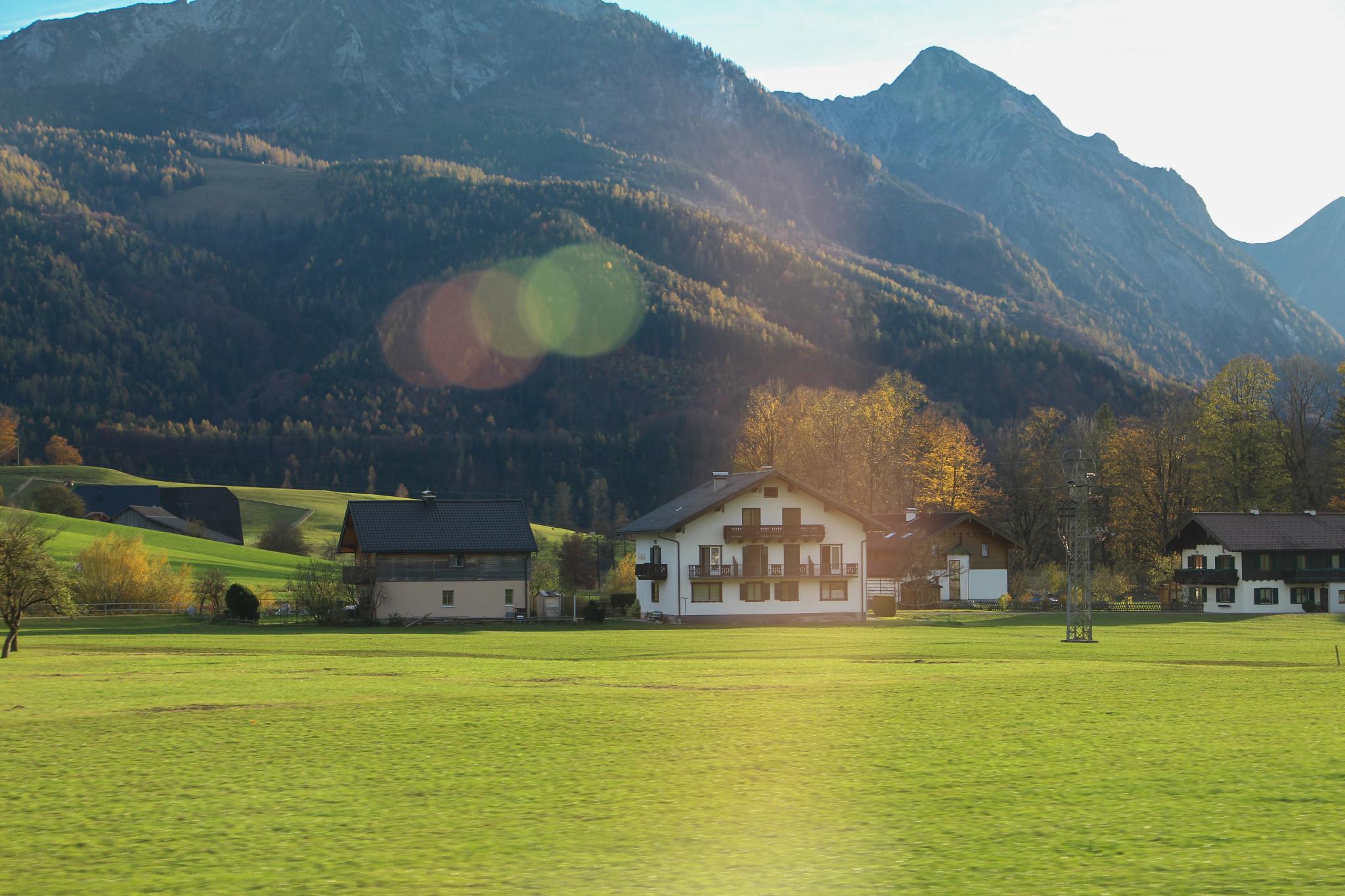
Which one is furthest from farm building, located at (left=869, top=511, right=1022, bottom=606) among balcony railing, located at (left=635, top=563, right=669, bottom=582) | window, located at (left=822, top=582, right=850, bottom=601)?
balcony railing, located at (left=635, top=563, right=669, bottom=582)

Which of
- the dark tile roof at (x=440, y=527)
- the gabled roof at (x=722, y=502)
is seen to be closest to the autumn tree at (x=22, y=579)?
the dark tile roof at (x=440, y=527)

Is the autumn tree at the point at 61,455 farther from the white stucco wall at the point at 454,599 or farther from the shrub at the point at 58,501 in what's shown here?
the white stucco wall at the point at 454,599

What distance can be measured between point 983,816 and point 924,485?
8736 centimetres

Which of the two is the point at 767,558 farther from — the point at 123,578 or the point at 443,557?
the point at 123,578

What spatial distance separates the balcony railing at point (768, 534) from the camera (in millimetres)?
72625

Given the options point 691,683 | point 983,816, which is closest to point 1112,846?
point 983,816

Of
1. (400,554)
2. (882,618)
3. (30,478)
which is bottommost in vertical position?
(882,618)

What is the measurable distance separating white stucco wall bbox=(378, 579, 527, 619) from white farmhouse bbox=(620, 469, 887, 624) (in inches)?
341

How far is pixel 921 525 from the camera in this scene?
89.4 metres

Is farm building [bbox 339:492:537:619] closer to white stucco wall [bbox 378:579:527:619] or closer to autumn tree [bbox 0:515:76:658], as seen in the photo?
white stucco wall [bbox 378:579:527:619]

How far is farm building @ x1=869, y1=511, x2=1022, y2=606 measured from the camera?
86.1 metres

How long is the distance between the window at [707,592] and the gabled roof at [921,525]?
66.8 ft

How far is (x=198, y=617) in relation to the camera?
64188 mm

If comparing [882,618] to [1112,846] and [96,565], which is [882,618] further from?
[1112,846]
